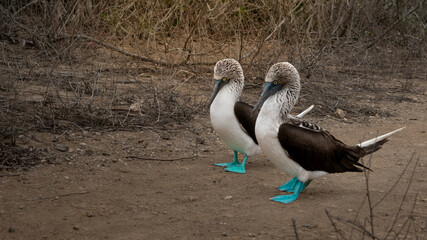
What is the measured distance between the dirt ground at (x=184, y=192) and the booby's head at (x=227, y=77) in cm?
73

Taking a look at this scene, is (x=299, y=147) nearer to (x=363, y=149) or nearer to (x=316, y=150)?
(x=316, y=150)

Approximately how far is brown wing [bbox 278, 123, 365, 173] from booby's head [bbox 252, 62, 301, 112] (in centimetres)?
30

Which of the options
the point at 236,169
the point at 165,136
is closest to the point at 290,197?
the point at 236,169

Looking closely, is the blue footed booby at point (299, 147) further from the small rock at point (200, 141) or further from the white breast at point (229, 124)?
the small rock at point (200, 141)

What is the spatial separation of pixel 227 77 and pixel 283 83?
717 millimetres

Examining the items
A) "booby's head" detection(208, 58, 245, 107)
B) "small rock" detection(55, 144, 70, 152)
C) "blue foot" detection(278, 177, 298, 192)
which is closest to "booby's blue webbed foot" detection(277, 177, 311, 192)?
"blue foot" detection(278, 177, 298, 192)

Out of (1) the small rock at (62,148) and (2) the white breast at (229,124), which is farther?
(1) the small rock at (62,148)

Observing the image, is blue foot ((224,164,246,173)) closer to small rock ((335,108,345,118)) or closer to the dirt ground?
the dirt ground

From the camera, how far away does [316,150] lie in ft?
14.4

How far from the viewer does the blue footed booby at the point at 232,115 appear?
5.09 meters

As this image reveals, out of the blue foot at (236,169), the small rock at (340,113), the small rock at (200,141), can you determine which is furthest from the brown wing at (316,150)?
the small rock at (340,113)

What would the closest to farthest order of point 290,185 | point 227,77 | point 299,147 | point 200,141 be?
point 299,147 < point 290,185 < point 227,77 < point 200,141

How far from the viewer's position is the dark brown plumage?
4387 millimetres

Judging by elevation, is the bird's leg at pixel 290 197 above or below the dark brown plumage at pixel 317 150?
below
